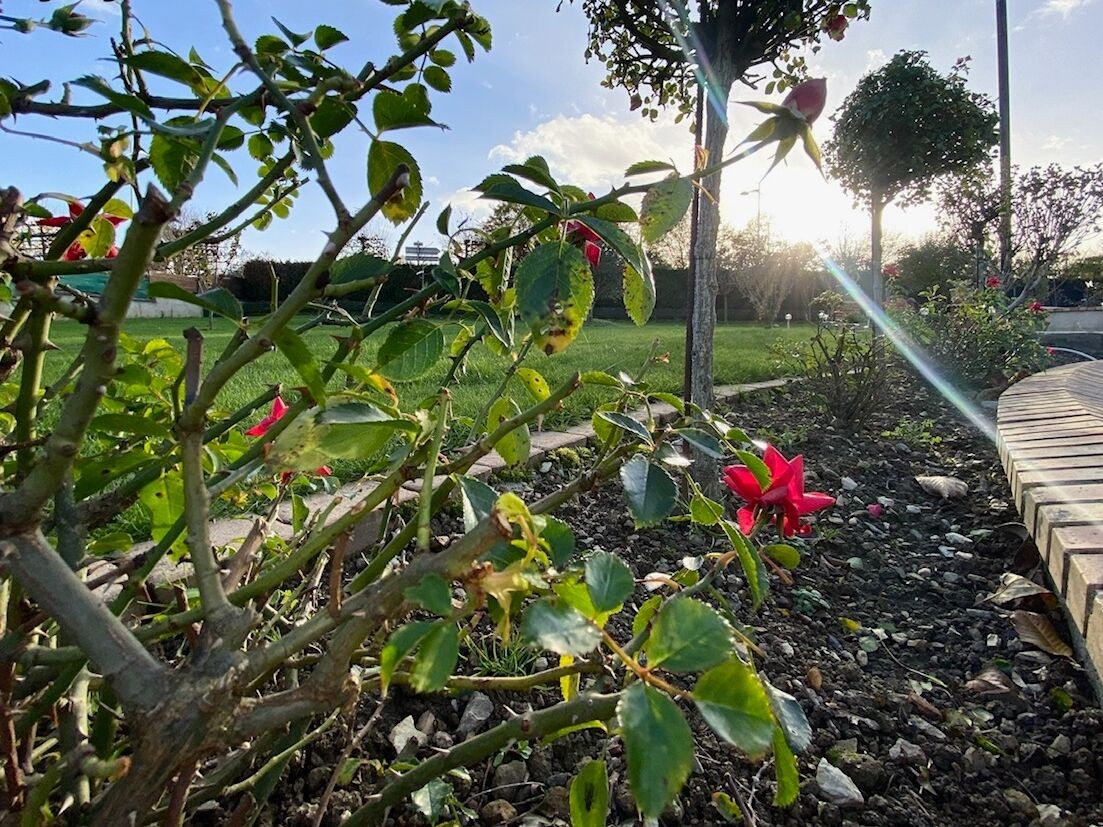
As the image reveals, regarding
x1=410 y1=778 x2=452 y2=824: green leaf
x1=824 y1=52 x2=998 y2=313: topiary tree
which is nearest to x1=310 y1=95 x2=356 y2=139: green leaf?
x1=410 y1=778 x2=452 y2=824: green leaf

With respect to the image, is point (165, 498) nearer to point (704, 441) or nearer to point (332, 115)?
point (332, 115)

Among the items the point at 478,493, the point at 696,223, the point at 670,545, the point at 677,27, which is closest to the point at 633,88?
the point at 677,27

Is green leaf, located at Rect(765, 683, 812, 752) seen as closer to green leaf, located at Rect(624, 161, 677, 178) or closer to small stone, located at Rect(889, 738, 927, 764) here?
green leaf, located at Rect(624, 161, 677, 178)

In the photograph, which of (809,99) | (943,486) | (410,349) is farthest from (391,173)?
(943,486)

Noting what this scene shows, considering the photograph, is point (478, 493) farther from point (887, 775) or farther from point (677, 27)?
point (677, 27)

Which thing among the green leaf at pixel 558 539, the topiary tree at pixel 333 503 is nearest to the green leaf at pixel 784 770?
the topiary tree at pixel 333 503

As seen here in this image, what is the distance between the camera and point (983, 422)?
174 inches

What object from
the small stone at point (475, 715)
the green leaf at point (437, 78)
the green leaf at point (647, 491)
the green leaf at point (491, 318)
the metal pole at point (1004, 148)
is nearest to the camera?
the green leaf at point (647, 491)

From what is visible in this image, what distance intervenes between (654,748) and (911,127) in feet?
38.8

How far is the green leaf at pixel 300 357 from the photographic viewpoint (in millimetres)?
467

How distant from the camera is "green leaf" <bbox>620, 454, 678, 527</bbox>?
0.57 meters

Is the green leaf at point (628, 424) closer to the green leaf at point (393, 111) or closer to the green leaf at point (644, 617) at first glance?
the green leaf at point (644, 617)

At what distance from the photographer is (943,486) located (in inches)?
114

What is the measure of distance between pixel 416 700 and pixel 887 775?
0.87m
